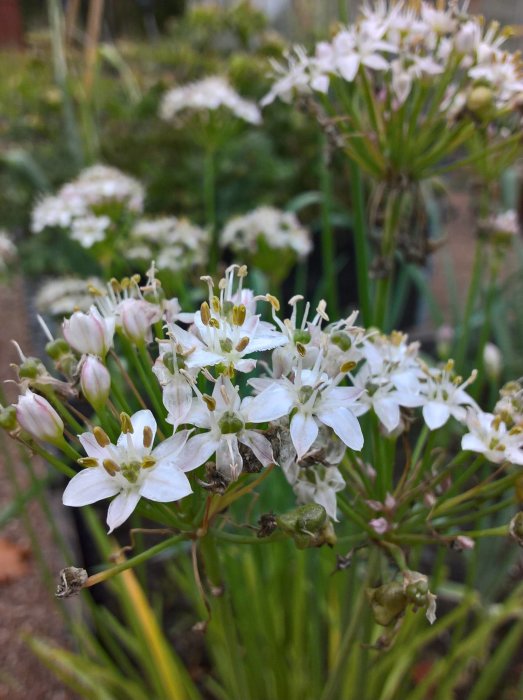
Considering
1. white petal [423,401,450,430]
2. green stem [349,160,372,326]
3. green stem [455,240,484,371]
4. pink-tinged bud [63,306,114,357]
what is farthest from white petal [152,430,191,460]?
green stem [455,240,484,371]

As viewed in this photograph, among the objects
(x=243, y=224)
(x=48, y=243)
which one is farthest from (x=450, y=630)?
(x=48, y=243)

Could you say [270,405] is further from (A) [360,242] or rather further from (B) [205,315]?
(A) [360,242]

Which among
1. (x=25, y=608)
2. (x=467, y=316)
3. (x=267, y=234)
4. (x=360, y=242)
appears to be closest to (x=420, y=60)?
(x=360, y=242)

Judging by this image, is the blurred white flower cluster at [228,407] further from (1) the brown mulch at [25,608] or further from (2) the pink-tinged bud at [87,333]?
(1) the brown mulch at [25,608]

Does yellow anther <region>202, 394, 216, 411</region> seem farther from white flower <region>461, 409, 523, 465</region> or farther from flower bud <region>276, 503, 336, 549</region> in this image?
white flower <region>461, 409, 523, 465</region>

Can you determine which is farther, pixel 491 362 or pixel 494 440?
pixel 491 362

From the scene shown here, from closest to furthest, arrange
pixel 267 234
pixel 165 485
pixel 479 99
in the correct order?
pixel 165 485, pixel 479 99, pixel 267 234

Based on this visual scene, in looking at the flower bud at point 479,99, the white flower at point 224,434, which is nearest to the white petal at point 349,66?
the flower bud at point 479,99
